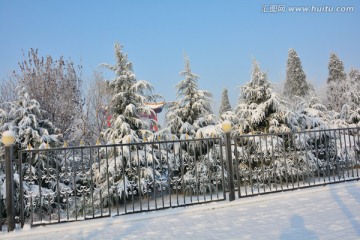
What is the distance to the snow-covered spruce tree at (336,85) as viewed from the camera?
16984mm

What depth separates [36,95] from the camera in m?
10.9

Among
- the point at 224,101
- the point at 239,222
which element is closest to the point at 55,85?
the point at 239,222

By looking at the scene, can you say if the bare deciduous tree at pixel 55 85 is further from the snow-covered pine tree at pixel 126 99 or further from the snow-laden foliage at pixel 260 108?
the snow-laden foliage at pixel 260 108

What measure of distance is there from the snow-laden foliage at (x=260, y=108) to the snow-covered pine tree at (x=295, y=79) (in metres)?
15.9

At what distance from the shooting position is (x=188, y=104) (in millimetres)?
7551

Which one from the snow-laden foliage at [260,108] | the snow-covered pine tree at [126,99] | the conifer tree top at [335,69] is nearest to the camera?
the snow-covered pine tree at [126,99]

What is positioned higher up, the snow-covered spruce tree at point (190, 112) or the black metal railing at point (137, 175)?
the snow-covered spruce tree at point (190, 112)

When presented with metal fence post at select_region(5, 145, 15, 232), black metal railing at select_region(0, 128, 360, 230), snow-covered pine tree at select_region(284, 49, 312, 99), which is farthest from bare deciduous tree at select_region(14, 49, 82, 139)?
snow-covered pine tree at select_region(284, 49, 312, 99)

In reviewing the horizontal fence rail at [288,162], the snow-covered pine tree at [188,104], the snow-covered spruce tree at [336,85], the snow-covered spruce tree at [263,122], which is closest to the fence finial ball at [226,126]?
the horizontal fence rail at [288,162]

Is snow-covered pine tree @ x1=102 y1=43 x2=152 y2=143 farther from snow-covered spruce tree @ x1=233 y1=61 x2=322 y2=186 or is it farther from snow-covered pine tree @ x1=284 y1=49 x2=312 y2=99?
snow-covered pine tree @ x1=284 y1=49 x2=312 y2=99

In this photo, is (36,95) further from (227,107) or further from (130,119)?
(227,107)

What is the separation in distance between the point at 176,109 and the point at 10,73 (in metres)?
9.65

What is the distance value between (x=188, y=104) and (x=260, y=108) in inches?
75.5

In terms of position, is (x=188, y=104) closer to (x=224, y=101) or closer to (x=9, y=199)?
(x=9, y=199)
